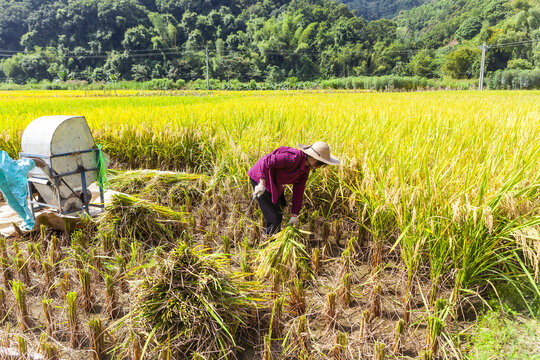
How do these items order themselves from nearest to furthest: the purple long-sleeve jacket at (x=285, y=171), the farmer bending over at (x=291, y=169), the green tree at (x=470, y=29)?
the farmer bending over at (x=291, y=169), the purple long-sleeve jacket at (x=285, y=171), the green tree at (x=470, y=29)

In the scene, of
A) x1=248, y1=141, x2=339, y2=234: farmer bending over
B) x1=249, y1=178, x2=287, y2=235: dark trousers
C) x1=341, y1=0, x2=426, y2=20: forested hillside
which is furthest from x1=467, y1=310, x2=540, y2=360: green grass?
x1=341, y1=0, x2=426, y2=20: forested hillside

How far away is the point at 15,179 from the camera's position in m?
2.75

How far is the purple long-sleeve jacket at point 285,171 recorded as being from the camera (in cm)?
261

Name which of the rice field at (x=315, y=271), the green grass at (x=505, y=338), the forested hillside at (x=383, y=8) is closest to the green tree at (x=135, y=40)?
the rice field at (x=315, y=271)

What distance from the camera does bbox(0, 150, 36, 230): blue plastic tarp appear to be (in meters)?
2.71

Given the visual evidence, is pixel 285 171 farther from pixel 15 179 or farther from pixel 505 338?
pixel 15 179

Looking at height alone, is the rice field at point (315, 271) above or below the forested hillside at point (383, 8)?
below

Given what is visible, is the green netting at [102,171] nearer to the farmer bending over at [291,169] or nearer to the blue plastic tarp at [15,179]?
the blue plastic tarp at [15,179]

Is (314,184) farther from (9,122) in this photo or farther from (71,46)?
(71,46)

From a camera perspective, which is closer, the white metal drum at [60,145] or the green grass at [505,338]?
the green grass at [505,338]

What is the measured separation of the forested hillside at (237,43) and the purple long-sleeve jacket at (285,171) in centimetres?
5245

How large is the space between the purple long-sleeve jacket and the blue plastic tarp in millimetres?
1954

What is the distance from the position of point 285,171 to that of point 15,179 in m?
2.22

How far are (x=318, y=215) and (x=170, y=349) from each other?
5.84 ft
